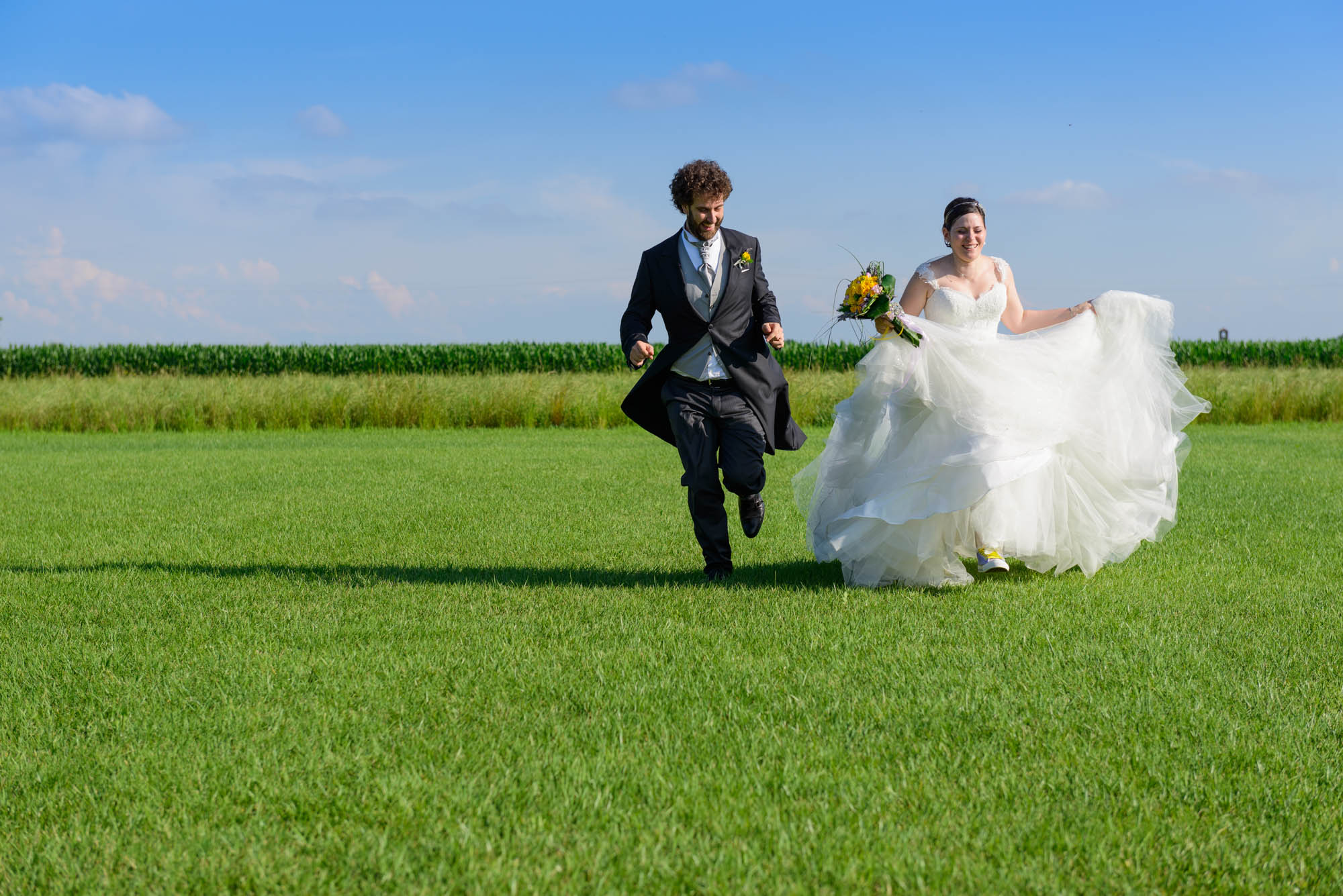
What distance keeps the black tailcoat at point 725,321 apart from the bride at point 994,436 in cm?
69

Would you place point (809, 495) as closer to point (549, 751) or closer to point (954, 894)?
point (549, 751)

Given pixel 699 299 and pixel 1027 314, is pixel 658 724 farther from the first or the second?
pixel 1027 314

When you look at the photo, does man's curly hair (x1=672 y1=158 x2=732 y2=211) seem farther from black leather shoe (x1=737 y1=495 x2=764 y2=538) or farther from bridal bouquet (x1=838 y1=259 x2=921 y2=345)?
black leather shoe (x1=737 y1=495 x2=764 y2=538)

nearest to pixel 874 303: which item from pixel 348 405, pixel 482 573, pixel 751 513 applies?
pixel 751 513

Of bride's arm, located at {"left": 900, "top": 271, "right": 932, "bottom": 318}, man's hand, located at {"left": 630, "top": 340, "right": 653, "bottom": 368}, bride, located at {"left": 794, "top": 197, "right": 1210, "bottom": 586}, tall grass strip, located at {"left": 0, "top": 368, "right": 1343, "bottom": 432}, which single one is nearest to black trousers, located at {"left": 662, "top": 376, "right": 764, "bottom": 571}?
man's hand, located at {"left": 630, "top": 340, "right": 653, "bottom": 368}

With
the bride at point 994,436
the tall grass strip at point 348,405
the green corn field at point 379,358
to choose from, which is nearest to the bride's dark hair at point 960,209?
the bride at point 994,436

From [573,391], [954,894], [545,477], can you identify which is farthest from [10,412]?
[954,894]

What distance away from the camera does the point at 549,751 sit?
4.47 metres

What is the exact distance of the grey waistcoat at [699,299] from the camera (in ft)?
25.7

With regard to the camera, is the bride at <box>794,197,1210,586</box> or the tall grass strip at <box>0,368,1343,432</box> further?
the tall grass strip at <box>0,368,1343,432</box>

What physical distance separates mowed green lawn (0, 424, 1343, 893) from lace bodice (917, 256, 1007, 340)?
187 centimetres

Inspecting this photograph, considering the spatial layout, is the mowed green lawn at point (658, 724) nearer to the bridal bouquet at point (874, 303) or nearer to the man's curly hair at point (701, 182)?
the bridal bouquet at point (874, 303)

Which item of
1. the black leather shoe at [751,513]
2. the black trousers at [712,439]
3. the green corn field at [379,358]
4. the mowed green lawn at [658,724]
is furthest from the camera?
the green corn field at [379,358]

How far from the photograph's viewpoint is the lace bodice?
8055mm
